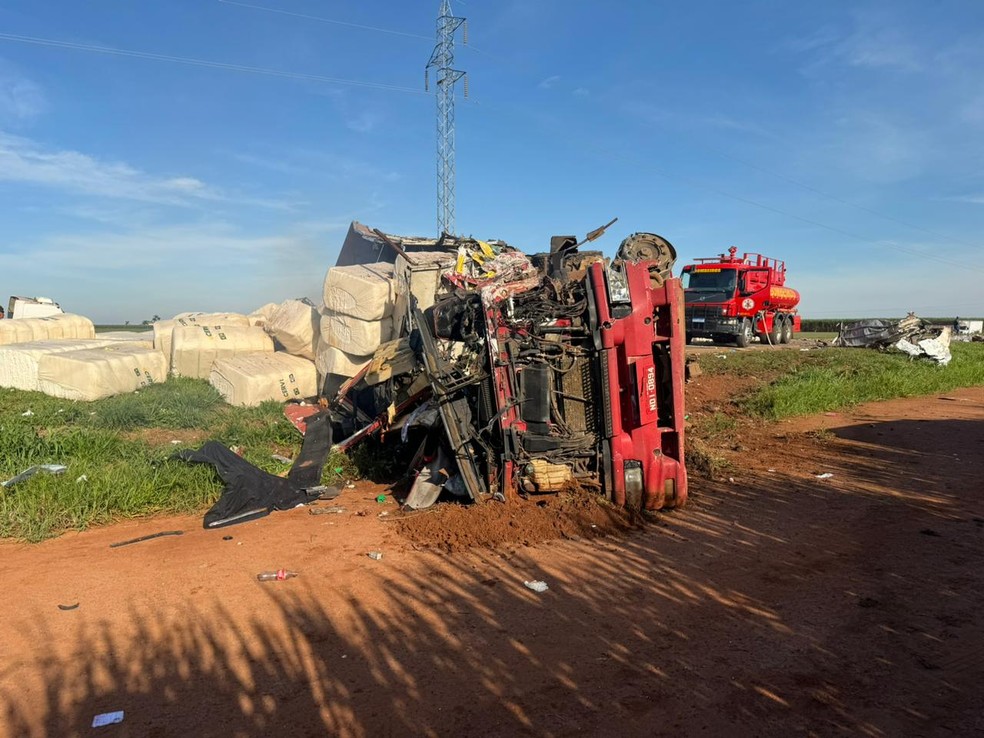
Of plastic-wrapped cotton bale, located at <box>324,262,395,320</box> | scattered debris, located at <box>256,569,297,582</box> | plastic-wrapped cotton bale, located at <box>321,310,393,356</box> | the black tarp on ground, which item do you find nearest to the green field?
the black tarp on ground

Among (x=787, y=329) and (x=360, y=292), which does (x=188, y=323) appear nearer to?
(x=360, y=292)

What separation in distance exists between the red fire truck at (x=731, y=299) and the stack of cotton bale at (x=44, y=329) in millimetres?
15249

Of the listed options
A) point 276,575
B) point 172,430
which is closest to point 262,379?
point 172,430

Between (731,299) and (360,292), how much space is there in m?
12.7

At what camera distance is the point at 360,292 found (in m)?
9.20

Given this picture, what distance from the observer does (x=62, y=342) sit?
39.6 ft

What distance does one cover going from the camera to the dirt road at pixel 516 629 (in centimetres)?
290

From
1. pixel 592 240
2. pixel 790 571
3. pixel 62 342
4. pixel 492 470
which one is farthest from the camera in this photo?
pixel 62 342

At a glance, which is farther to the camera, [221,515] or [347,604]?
[221,515]

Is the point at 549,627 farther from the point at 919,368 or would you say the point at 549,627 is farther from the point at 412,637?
the point at 919,368

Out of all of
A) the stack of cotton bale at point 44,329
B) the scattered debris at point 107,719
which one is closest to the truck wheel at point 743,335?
the stack of cotton bale at point 44,329

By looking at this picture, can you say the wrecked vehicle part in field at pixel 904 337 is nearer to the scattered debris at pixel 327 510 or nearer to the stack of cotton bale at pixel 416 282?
the stack of cotton bale at pixel 416 282

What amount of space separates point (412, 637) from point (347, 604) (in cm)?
64

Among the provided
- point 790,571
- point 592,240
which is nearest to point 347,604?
point 790,571
